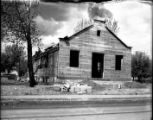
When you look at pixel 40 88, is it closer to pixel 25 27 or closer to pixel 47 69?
pixel 47 69

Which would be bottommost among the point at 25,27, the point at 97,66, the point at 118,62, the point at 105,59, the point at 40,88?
the point at 40,88

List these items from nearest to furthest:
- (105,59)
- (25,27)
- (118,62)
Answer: (25,27)
(105,59)
(118,62)

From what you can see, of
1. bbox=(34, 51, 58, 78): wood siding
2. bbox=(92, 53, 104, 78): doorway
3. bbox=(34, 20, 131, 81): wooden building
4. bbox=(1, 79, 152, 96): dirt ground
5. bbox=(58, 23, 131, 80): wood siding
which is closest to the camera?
bbox=(1, 79, 152, 96): dirt ground

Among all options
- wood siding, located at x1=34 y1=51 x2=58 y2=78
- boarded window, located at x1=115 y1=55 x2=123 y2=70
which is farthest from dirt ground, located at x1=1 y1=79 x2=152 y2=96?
boarded window, located at x1=115 y1=55 x2=123 y2=70

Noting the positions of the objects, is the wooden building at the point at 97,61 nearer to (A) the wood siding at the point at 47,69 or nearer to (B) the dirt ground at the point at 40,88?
(A) the wood siding at the point at 47,69

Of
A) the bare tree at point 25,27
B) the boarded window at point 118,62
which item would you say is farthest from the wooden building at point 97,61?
the bare tree at point 25,27

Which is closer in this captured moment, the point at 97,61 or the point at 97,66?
the point at 97,66

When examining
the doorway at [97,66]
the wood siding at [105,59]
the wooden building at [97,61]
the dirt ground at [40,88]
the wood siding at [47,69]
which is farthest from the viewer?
the doorway at [97,66]

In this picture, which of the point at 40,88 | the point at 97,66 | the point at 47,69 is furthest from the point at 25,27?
the point at 97,66

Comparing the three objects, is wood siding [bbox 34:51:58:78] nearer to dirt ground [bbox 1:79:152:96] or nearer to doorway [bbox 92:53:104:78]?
dirt ground [bbox 1:79:152:96]

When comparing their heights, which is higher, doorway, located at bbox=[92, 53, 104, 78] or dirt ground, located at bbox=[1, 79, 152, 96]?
doorway, located at bbox=[92, 53, 104, 78]

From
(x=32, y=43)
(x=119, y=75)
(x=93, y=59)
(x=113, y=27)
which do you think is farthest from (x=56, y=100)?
(x=32, y=43)

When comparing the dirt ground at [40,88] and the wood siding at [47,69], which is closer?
the dirt ground at [40,88]

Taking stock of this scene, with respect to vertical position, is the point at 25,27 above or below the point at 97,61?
above
